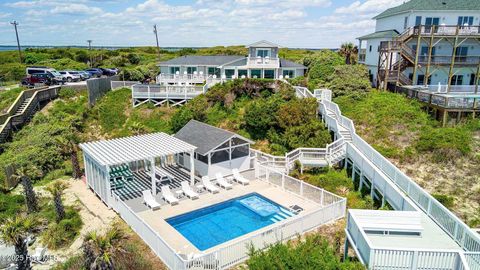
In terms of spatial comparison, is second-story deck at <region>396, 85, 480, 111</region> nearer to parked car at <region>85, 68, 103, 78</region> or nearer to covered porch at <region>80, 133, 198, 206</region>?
covered porch at <region>80, 133, 198, 206</region>

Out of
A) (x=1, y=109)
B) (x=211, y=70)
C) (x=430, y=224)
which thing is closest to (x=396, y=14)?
(x=211, y=70)

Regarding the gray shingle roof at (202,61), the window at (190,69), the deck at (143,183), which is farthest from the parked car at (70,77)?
the deck at (143,183)

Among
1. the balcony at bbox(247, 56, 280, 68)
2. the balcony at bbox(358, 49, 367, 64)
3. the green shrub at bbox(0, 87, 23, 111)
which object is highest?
the balcony at bbox(358, 49, 367, 64)

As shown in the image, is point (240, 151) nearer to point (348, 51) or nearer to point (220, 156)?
point (220, 156)

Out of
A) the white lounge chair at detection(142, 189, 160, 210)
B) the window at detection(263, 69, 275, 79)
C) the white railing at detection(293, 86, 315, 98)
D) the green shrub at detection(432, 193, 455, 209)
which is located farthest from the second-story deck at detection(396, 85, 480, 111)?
the white lounge chair at detection(142, 189, 160, 210)

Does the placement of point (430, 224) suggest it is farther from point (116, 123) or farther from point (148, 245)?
point (116, 123)

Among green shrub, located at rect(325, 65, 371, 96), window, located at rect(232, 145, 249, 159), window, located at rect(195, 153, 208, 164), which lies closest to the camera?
window, located at rect(195, 153, 208, 164)

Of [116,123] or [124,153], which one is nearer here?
[124,153]
